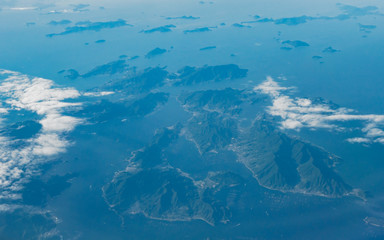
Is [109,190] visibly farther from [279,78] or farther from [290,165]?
[279,78]

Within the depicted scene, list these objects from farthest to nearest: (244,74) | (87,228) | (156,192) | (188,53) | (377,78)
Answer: (188,53)
(244,74)
(377,78)
(156,192)
(87,228)

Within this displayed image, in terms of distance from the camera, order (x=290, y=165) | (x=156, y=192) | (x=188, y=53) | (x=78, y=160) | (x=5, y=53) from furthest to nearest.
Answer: (x=5, y=53) → (x=188, y=53) → (x=78, y=160) → (x=290, y=165) → (x=156, y=192)

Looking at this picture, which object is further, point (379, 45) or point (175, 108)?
point (379, 45)

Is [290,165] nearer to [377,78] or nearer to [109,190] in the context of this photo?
[109,190]

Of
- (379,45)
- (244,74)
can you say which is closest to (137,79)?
(244,74)

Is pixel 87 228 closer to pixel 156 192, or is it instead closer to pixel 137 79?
pixel 156 192

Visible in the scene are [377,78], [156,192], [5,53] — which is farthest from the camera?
[5,53]

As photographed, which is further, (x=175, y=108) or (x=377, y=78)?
(x=377, y=78)

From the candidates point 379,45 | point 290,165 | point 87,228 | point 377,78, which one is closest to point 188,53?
point 377,78

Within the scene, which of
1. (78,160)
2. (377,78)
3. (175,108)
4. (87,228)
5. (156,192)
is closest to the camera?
(87,228)
